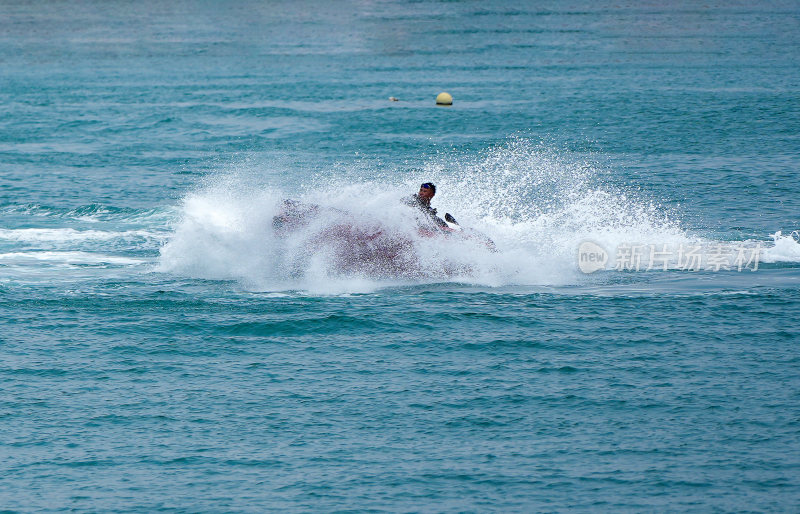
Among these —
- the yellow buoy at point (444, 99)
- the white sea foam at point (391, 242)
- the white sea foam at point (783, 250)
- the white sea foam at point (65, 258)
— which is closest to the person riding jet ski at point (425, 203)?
the white sea foam at point (391, 242)

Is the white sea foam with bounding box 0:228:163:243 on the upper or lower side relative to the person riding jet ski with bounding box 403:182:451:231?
lower

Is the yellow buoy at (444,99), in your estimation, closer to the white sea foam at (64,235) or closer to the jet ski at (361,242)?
the white sea foam at (64,235)

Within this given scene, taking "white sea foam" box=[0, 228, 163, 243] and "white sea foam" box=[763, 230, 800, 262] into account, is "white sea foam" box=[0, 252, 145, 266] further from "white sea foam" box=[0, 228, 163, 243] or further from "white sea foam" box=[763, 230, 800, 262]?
"white sea foam" box=[763, 230, 800, 262]

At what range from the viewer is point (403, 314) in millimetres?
23172

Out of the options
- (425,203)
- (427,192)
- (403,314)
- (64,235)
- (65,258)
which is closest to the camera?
(403,314)

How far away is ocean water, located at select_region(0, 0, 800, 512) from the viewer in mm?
16516

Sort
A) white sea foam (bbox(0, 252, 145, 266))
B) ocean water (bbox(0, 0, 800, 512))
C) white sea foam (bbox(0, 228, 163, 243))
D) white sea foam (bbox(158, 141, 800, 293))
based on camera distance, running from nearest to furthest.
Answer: ocean water (bbox(0, 0, 800, 512)) → white sea foam (bbox(158, 141, 800, 293)) → white sea foam (bbox(0, 252, 145, 266)) → white sea foam (bbox(0, 228, 163, 243))

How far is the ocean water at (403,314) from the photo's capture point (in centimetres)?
1652

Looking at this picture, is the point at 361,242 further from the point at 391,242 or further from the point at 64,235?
the point at 64,235

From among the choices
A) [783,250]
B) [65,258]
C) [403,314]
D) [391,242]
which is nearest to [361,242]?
[391,242]

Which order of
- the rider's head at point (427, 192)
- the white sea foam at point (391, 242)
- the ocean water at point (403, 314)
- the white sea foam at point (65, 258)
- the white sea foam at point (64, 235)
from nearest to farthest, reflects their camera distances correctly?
the ocean water at point (403, 314), the white sea foam at point (391, 242), the rider's head at point (427, 192), the white sea foam at point (65, 258), the white sea foam at point (64, 235)

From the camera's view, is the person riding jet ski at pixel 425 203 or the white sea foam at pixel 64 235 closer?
the person riding jet ski at pixel 425 203

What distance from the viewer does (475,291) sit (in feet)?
81.1

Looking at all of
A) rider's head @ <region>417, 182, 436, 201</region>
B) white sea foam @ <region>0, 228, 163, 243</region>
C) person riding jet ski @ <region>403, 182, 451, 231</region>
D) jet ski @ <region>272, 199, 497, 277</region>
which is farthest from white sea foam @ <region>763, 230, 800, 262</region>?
white sea foam @ <region>0, 228, 163, 243</region>
